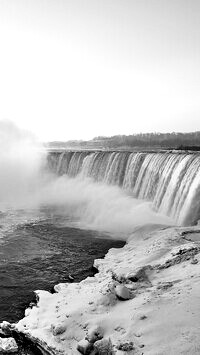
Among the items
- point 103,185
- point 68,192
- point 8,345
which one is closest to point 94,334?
point 8,345

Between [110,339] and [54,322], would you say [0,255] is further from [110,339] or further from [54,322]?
[110,339]

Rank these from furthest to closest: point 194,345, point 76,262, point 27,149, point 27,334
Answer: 1. point 27,149
2. point 76,262
3. point 27,334
4. point 194,345

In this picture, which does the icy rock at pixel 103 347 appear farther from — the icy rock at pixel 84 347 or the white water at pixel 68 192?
the white water at pixel 68 192

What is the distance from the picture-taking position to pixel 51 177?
128 feet

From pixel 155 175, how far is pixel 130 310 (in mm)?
15357

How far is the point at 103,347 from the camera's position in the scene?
712 cm

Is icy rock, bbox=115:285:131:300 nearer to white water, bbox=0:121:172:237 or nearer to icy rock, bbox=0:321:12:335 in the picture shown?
icy rock, bbox=0:321:12:335

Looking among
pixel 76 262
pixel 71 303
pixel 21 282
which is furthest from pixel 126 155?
pixel 71 303

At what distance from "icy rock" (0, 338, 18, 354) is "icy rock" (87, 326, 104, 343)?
206 centimetres

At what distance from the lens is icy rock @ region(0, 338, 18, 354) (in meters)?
8.30

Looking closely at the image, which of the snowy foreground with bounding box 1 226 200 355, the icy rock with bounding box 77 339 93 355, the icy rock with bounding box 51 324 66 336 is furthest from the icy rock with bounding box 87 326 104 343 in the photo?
the icy rock with bounding box 51 324 66 336

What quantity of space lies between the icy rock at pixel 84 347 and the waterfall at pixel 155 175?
34.0 ft

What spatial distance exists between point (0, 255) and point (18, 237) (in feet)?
11.0

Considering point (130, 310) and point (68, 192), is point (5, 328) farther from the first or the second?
point (68, 192)
